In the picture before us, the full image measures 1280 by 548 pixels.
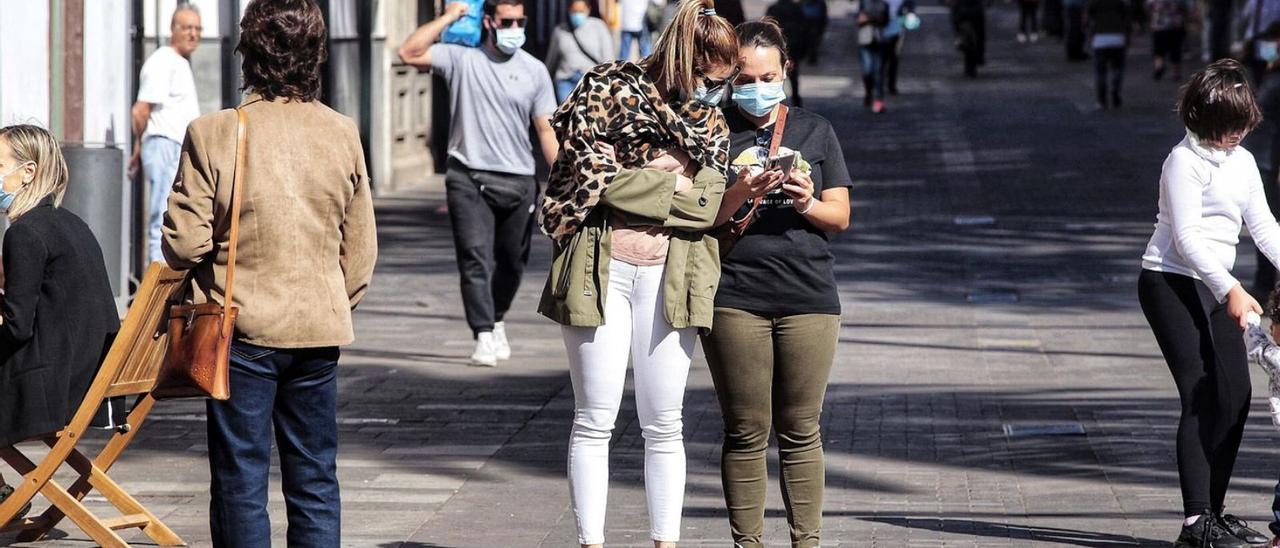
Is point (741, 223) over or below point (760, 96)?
below

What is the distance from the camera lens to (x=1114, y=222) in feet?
54.2

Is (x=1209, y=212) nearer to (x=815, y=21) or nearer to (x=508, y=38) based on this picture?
(x=508, y=38)

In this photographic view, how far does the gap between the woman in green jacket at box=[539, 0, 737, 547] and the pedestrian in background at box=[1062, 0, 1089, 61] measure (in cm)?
3232

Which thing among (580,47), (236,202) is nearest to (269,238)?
(236,202)

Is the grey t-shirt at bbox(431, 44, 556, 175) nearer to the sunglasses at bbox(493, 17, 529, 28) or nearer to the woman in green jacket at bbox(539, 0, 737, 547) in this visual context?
the sunglasses at bbox(493, 17, 529, 28)

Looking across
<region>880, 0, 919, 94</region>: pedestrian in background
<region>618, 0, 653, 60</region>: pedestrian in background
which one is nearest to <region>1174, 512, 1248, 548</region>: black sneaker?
<region>618, 0, 653, 60</region>: pedestrian in background

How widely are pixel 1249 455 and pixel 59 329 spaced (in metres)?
4.68

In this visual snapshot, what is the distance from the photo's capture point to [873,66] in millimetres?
27906

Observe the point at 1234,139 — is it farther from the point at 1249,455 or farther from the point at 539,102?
the point at 539,102

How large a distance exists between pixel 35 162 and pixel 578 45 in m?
11.9

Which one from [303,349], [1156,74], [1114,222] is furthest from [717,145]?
[1156,74]

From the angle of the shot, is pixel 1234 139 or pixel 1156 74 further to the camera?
pixel 1156 74

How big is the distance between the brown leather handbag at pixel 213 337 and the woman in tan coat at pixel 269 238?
26 millimetres

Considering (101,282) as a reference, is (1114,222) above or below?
below
